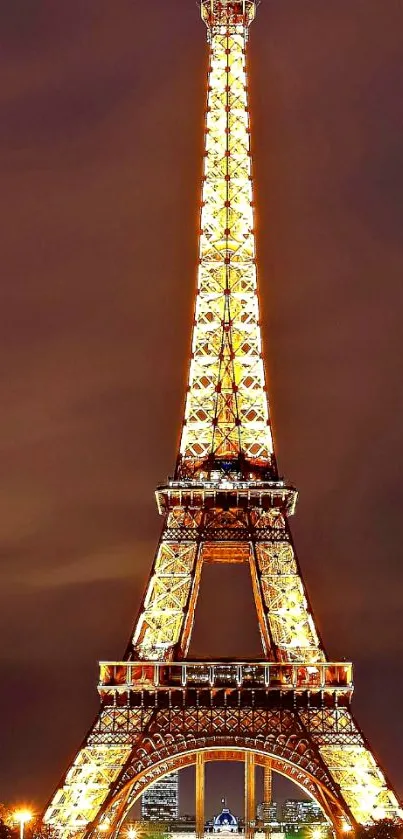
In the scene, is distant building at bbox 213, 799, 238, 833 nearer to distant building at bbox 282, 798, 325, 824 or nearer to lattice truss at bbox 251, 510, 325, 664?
lattice truss at bbox 251, 510, 325, 664

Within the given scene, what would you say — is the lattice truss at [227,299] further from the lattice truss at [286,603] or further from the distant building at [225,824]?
the distant building at [225,824]

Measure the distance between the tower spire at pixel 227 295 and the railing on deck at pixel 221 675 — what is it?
11263mm

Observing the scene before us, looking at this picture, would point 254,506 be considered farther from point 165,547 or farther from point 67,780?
point 67,780

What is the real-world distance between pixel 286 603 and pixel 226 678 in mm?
5178

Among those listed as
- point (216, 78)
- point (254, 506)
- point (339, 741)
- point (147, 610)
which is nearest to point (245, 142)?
point (216, 78)

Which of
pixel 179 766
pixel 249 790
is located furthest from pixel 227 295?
pixel 249 790

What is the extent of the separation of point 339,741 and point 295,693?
9.71 ft

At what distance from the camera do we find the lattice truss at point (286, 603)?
221 ft

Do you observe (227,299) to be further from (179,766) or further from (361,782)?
(361,782)

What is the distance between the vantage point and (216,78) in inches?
3167

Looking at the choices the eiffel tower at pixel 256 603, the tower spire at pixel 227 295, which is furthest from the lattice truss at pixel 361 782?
the tower spire at pixel 227 295

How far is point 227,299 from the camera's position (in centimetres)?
7612

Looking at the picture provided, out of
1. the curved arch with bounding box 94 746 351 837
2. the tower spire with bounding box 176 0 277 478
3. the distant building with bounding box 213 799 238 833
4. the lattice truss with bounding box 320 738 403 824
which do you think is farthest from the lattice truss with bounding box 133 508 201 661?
the distant building with bounding box 213 799 238 833

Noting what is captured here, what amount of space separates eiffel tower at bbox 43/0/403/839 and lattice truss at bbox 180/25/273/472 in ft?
0.25
